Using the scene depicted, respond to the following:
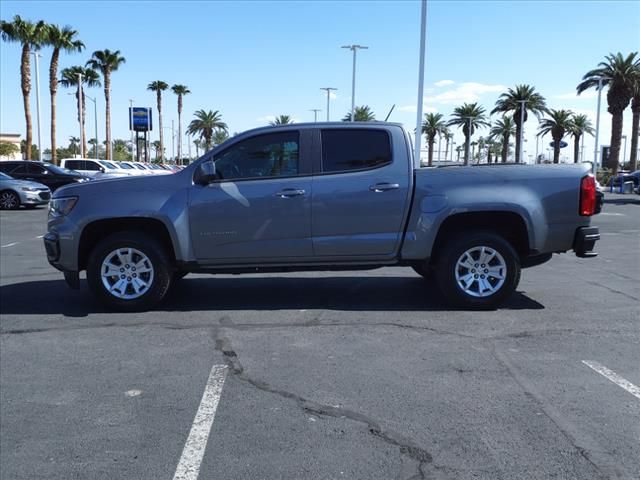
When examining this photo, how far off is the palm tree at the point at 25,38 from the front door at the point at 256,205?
126 ft

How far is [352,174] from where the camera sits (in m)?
6.50

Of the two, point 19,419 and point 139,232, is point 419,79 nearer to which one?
point 139,232

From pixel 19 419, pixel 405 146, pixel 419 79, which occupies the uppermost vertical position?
pixel 419 79

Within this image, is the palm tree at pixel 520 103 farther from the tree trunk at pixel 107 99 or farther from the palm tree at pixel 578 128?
the tree trunk at pixel 107 99

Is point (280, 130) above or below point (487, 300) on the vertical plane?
above

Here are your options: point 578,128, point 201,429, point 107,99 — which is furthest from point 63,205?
point 578,128

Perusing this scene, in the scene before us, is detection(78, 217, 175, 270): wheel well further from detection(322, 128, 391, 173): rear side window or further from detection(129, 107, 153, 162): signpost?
detection(129, 107, 153, 162): signpost

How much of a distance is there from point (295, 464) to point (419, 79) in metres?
26.0

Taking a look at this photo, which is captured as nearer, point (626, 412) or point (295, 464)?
point (295, 464)

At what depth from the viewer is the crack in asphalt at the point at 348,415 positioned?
336 cm

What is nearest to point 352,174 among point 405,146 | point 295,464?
point 405,146

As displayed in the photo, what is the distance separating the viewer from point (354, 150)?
6605 mm

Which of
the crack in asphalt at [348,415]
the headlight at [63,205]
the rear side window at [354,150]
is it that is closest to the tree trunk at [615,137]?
the rear side window at [354,150]

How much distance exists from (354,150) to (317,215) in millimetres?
857
